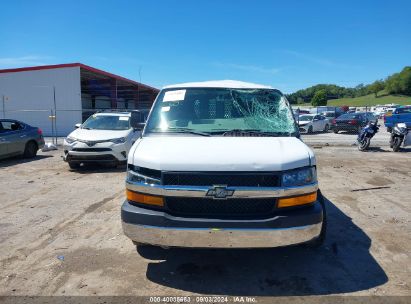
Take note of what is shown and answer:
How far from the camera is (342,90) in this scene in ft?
496

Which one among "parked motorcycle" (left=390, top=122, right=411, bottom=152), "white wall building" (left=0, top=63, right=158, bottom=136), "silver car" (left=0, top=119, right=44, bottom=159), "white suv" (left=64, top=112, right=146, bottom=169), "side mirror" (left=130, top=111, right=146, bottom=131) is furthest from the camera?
"white wall building" (left=0, top=63, right=158, bottom=136)

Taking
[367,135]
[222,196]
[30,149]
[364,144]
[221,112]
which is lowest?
[30,149]

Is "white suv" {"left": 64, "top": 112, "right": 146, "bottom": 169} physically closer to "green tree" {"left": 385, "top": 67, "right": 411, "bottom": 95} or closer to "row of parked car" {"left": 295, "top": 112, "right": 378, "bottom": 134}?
"row of parked car" {"left": 295, "top": 112, "right": 378, "bottom": 134}

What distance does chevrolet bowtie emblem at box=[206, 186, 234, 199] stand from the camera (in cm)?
322

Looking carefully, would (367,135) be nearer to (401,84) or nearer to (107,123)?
(107,123)

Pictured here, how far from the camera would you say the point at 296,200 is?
3.32 meters

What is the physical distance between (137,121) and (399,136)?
12.9 m

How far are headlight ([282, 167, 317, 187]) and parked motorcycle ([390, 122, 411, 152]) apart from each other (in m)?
12.8

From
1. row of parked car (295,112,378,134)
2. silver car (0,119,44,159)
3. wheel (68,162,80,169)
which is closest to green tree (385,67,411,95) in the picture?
row of parked car (295,112,378,134)

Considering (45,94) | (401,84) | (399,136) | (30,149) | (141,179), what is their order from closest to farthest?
(141,179)
(30,149)
(399,136)
(45,94)
(401,84)

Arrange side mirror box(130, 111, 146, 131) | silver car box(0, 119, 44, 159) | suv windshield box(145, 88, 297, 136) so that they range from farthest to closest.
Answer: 1. silver car box(0, 119, 44, 159)
2. side mirror box(130, 111, 146, 131)
3. suv windshield box(145, 88, 297, 136)

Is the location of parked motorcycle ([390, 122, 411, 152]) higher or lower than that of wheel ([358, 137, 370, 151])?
higher

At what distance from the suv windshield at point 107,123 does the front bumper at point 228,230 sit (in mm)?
7691

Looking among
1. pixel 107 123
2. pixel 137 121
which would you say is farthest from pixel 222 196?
pixel 107 123
